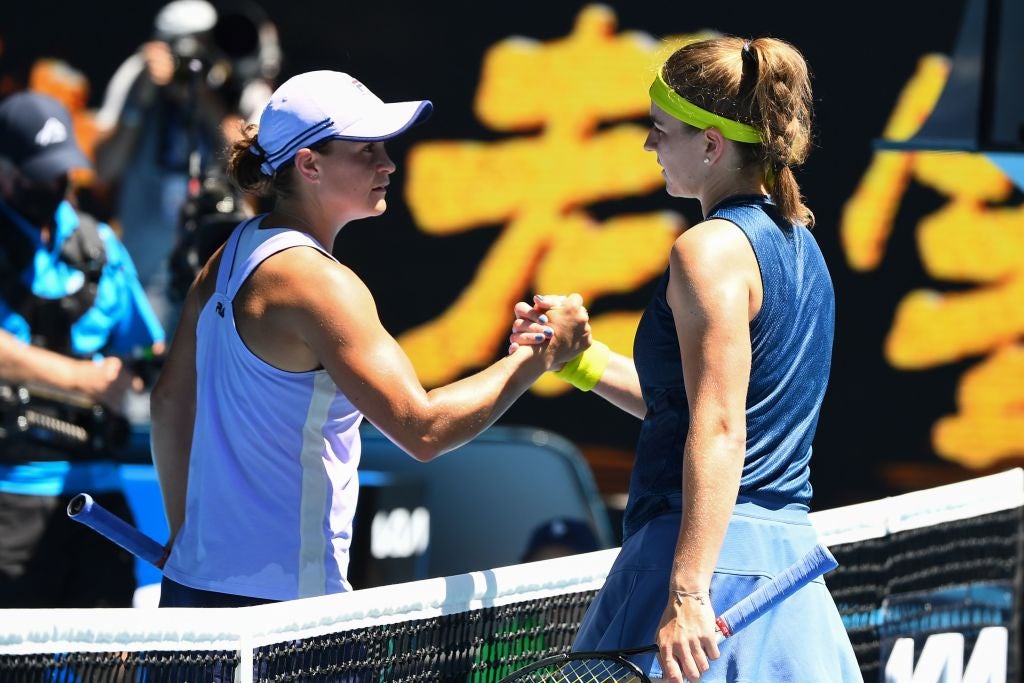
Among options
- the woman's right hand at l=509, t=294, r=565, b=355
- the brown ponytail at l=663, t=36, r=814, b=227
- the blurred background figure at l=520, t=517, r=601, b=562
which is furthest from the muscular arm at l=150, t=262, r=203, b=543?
the blurred background figure at l=520, t=517, r=601, b=562

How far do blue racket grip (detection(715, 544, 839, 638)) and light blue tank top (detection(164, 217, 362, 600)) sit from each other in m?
0.74

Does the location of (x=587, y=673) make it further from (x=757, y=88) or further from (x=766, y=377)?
(x=757, y=88)

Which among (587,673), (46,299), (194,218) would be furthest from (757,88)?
(194,218)

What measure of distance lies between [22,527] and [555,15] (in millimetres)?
3034

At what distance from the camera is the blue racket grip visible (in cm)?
219

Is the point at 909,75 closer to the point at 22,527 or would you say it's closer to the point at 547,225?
the point at 547,225

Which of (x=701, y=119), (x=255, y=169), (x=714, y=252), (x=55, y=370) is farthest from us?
(x=55, y=370)

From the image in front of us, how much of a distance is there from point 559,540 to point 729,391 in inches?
116

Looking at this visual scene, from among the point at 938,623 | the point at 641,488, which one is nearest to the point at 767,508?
the point at 641,488

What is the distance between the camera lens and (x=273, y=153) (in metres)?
2.63

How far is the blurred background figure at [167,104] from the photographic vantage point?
6.02 metres

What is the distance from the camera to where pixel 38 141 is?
4535 millimetres

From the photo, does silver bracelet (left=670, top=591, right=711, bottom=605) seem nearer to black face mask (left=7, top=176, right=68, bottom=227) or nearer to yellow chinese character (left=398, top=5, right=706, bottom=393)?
black face mask (left=7, top=176, right=68, bottom=227)

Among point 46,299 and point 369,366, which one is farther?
point 46,299
